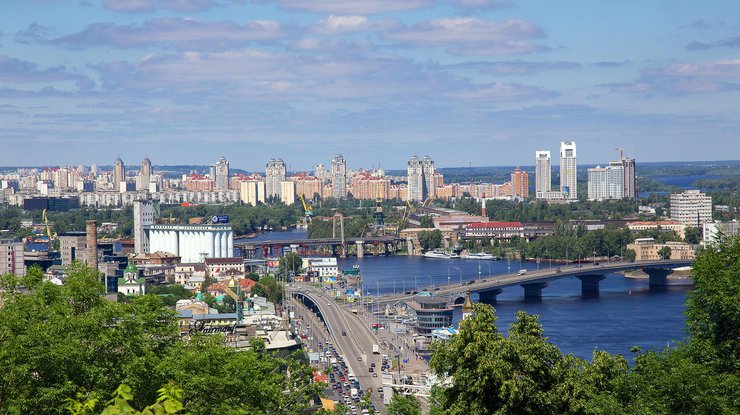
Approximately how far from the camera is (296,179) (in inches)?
3100

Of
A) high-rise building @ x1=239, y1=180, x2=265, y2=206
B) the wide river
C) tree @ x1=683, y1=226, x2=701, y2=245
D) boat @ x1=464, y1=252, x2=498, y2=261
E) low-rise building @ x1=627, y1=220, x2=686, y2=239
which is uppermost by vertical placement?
high-rise building @ x1=239, y1=180, x2=265, y2=206

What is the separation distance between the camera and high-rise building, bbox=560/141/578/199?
75481 millimetres

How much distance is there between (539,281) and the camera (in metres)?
29.6

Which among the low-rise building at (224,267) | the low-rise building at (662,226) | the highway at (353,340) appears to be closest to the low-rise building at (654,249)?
the low-rise building at (662,226)

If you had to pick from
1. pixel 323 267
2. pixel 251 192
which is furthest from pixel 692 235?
pixel 251 192

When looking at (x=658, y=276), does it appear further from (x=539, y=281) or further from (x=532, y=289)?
(x=532, y=289)

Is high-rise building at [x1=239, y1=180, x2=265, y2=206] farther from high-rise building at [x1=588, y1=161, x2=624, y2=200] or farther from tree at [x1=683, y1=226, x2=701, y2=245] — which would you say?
tree at [x1=683, y1=226, x2=701, y2=245]

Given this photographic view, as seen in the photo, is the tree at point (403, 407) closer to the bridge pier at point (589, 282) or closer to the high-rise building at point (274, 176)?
the bridge pier at point (589, 282)

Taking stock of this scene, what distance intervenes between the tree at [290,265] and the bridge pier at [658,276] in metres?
9.98

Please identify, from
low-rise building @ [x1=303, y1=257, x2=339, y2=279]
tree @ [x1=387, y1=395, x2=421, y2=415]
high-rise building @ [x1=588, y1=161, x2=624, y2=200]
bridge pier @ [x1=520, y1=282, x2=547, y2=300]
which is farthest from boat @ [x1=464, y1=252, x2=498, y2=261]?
tree @ [x1=387, y1=395, x2=421, y2=415]

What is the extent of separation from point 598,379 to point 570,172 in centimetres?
7159

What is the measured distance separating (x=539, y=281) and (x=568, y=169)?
164ft

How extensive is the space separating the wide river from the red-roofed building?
4.87 metres

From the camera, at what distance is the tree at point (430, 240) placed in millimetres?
46500
